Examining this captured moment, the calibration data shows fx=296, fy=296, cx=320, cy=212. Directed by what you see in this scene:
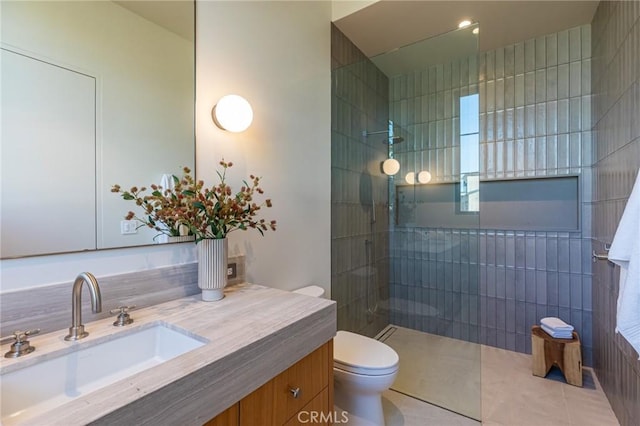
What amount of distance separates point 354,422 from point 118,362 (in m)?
1.23

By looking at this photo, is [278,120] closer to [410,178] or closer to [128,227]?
[128,227]

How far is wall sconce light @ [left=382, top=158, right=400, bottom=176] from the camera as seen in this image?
246 cm

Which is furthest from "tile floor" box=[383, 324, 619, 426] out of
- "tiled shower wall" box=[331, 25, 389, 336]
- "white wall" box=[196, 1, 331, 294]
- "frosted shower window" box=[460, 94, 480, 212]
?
"frosted shower window" box=[460, 94, 480, 212]

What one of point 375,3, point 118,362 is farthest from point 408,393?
point 375,3

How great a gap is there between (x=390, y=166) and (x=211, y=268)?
175 cm

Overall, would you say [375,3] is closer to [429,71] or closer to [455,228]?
[429,71]

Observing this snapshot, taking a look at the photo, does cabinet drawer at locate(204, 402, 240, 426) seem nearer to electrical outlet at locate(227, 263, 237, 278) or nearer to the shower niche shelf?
electrical outlet at locate(227, 263, 237, 278)

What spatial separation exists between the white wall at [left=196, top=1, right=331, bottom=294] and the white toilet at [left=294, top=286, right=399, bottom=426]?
0.54 metres

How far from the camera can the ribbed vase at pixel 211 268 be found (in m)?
1.19

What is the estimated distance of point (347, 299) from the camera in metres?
2.36

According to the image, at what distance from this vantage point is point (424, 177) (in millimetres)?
2404

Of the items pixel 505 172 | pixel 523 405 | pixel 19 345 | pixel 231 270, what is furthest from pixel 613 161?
pixel 19 345

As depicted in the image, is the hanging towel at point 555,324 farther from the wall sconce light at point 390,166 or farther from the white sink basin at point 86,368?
the white sink basin at point 86,368

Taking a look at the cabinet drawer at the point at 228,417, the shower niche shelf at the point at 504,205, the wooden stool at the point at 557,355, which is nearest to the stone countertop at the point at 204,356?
the cabinet drawer at the point at 228,417
